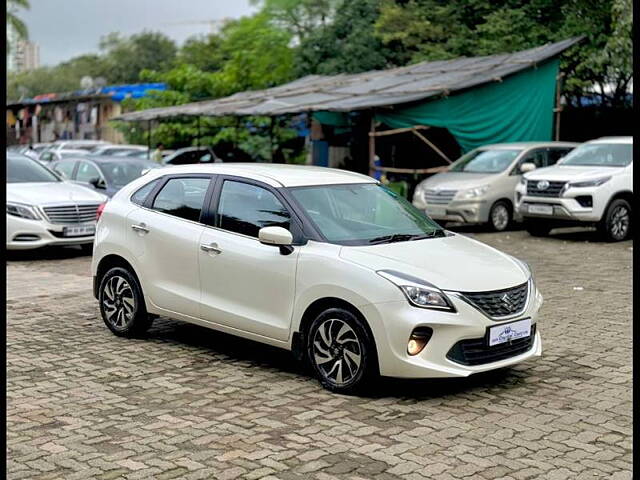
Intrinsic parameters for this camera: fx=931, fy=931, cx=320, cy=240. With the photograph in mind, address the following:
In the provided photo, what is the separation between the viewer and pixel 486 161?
60.2 ft

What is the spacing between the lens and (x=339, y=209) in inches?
280

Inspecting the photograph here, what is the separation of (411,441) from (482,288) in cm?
129

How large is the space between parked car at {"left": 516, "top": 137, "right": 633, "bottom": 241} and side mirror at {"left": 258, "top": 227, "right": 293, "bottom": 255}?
32.2ft

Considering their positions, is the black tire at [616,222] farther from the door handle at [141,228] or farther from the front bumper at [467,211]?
the door handle at [141,228]

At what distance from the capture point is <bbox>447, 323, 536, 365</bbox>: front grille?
20.2ft

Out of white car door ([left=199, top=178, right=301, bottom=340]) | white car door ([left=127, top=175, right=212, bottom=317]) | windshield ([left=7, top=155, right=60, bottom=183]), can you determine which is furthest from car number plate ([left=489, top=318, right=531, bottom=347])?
windshield ([left=7, top=155, right=60, bottom=183])

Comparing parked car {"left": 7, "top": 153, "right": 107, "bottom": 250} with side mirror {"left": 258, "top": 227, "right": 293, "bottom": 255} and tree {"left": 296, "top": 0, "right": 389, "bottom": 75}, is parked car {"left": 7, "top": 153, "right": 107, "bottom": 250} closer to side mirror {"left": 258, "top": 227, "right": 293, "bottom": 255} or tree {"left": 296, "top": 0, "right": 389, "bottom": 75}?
side mirror {"left": 258, "top": 227, "right": 293, "bottom": 255}

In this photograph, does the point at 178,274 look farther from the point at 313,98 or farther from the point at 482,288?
the point at 313,98

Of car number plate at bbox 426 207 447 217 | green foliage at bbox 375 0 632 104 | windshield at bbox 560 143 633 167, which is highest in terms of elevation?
green foliage at bbox 375 0 632 104

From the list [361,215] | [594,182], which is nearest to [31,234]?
[361,215]

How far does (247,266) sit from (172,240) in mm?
932

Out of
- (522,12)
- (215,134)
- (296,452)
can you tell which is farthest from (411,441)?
(215,134)

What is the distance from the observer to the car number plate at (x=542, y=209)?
15695 millimetres

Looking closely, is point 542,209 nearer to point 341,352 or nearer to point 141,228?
point 141,228
